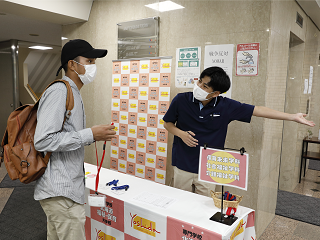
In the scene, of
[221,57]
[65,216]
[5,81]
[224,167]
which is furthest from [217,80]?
[5,81]

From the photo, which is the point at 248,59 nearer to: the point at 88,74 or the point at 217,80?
the point at 217,80

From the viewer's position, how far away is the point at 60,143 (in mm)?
1302

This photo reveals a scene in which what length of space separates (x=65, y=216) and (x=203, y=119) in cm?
123

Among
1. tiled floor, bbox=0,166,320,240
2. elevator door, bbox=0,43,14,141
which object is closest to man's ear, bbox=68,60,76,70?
tiled floor, bbox=0,166,320,240

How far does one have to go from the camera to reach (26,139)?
1.39 m

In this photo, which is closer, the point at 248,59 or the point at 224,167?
the point at 224,167

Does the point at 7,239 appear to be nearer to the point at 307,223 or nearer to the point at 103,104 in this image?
the point at 103,104

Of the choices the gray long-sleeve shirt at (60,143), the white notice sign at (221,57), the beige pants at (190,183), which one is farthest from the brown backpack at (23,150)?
the white notice sign at (221,57)

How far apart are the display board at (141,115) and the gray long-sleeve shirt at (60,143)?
1812 millimetres

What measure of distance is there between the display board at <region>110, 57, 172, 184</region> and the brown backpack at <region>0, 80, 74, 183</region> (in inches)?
75.3

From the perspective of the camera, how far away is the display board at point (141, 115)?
3.22 metres

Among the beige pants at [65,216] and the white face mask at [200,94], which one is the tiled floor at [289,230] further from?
the beige pants at [65,216]

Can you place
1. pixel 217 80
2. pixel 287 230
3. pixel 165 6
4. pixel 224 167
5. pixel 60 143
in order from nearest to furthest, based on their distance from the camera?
pixel 60 143
pixel 224 167
pixel 217 80
pixel 287 230
pixel 165 6

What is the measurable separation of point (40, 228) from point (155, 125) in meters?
1.76
